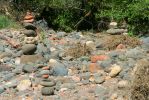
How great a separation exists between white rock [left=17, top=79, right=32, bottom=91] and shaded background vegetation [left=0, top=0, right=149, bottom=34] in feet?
12.5

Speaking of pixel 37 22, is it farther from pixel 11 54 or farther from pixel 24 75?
pixel 24 75

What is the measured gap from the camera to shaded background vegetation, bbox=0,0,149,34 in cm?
1075

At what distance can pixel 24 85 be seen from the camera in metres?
7.34

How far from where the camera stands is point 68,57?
849cm

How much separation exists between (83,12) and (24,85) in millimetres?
4722

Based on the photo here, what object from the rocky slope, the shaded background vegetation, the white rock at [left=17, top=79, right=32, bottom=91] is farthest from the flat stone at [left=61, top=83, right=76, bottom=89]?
the shaded background vegetation

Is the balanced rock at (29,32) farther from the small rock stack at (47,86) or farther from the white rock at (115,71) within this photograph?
the white rock at (115,71)

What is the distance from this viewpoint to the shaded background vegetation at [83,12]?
10750 mm

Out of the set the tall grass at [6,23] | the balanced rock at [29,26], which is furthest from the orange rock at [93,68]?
the tall grass at [6,23]

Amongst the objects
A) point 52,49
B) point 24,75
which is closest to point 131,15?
point 52,49

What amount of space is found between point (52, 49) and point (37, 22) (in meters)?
2.60

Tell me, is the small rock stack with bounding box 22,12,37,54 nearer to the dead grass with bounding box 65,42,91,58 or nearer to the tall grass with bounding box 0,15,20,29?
the tall grass with bounding box 0,15,20,29

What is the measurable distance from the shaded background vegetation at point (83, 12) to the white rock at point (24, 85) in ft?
12.5

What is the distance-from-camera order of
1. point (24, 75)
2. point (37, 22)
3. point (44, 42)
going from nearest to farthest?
point (24, 75)
point (44, 42)
point (37, 22)
